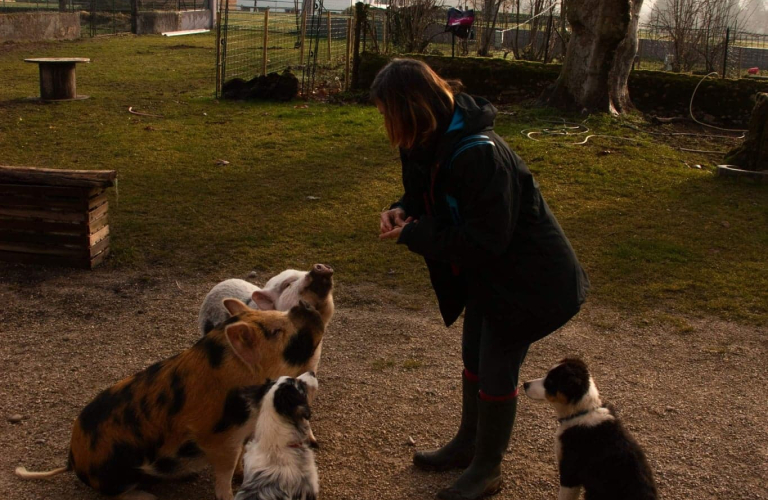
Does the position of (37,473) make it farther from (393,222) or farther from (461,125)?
(461,125)

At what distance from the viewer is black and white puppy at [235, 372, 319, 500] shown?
3557mm

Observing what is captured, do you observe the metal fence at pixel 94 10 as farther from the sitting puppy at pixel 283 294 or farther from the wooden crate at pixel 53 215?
the sitting puppy at pixel 283 294

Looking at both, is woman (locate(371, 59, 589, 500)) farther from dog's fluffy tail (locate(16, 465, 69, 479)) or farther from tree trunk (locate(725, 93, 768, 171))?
tree trunk (locate(725, 93, 768, 171))

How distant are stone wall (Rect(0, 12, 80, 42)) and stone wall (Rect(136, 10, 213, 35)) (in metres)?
3.88

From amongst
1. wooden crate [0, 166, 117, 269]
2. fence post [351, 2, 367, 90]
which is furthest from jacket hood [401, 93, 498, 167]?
fence post [351, 2, 367, 90]

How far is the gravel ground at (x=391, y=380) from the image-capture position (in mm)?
4461

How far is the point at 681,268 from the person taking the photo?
793 cm

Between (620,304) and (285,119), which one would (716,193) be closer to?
(620,304)

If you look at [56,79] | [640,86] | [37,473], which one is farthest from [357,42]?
[37,473]

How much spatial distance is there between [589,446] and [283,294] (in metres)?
2.15

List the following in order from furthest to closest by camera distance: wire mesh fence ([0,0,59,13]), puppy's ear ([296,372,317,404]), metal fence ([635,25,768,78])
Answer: wire mesh fence ([0,0,59,13])
metal fence ([635,25,768,78])
puppy's ear ([296,372,317,404])

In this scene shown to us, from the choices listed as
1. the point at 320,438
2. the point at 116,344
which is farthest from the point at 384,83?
the point at 116,344

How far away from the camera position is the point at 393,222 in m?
4.05

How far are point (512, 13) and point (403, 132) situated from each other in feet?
79.1
